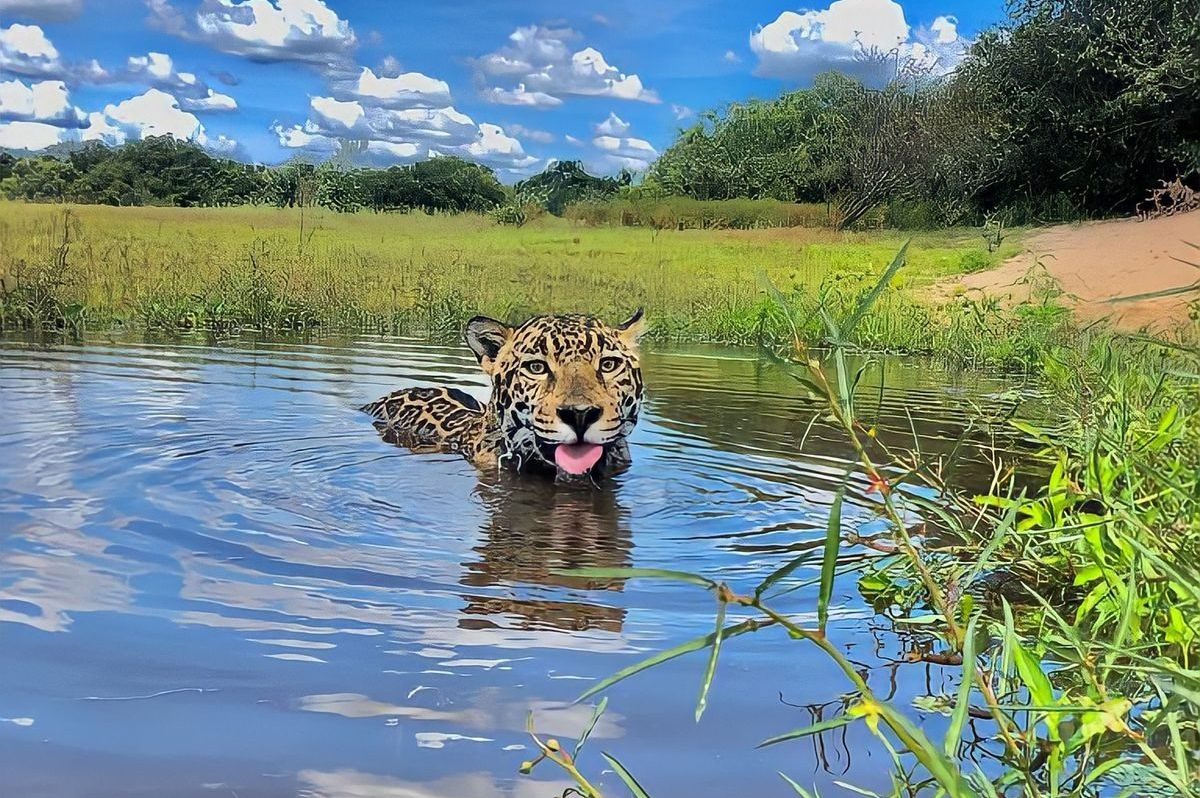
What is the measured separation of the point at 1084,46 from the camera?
2247cm

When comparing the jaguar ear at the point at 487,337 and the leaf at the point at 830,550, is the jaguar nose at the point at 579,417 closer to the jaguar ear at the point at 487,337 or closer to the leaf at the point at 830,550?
the jaguar ear at the point at 487,337

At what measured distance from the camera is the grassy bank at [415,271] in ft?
39.5

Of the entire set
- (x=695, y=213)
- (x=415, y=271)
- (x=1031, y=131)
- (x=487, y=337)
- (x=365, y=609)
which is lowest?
(x=365, y=609)

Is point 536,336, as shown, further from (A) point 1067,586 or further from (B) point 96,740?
(B) point 96,740

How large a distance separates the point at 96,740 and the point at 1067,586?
2.49 meters

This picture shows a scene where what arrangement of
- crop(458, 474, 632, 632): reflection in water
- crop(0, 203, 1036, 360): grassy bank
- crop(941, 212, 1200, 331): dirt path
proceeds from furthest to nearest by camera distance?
crop(941, 212, 1200, 331): dirt path < crop(0, 203, 1036, 360): grassy bank < crop(458, 474, 632, 632): reflection in water

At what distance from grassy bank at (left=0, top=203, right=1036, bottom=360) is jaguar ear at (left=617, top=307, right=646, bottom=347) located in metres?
2.60

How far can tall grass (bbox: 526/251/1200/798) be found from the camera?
1386 millimetres

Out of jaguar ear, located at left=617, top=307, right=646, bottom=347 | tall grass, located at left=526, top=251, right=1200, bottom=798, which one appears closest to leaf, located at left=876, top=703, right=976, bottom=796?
tall grass, located at left=526, top=251, right=1200, bottom=798

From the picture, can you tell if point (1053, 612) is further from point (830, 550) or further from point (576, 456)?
point (576, 456)

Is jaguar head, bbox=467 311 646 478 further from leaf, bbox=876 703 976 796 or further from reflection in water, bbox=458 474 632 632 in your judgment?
leaf, bbox=876 703 976 796

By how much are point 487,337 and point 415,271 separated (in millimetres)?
10431

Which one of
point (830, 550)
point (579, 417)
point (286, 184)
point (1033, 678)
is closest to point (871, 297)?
point (830, 550)

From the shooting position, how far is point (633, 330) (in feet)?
20.3
